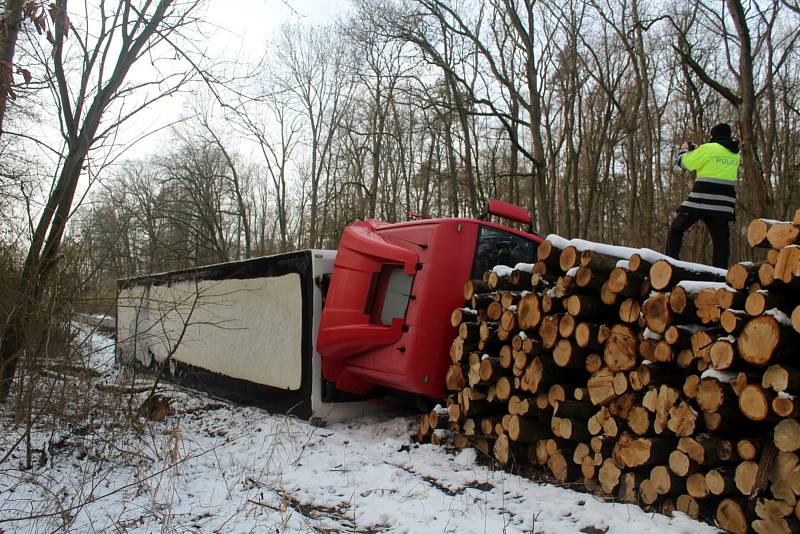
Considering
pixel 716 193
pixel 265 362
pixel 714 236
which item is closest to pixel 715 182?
pixel 716 193

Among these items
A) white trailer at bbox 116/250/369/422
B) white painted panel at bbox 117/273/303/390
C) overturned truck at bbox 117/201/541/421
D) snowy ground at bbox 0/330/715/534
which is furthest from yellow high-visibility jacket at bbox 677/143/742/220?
white painted panel at bbox 117/273/303/390

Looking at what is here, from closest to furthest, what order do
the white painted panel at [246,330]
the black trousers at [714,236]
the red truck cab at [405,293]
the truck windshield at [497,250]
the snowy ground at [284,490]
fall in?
1. the snowy ground at [284,490]
2. the red truck cab at [405,293]
3. the truck windshield at [497,250]
4. the black trousers at [714,236]
5. the white painted panel at [246,330]

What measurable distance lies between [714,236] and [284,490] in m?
4.94

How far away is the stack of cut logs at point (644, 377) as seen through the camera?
10.5ft

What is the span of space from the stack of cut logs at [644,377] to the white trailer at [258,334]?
180 cm

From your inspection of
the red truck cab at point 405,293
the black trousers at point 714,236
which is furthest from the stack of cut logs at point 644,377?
the black trousers at point 714,236

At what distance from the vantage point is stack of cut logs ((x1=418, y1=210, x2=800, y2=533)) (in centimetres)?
321

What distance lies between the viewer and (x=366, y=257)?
5934 millimetres

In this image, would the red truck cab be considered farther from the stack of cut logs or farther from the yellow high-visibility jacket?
the yellow high-visibility jacket

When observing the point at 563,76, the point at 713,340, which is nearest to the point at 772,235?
the point at 713,340

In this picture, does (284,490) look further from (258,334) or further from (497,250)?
(258,334)

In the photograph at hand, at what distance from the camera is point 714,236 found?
629cm

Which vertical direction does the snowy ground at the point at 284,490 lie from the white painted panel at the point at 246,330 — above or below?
below

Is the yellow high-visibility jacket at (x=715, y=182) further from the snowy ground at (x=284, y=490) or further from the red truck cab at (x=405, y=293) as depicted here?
the snowy ground at (x=284, y=490)
